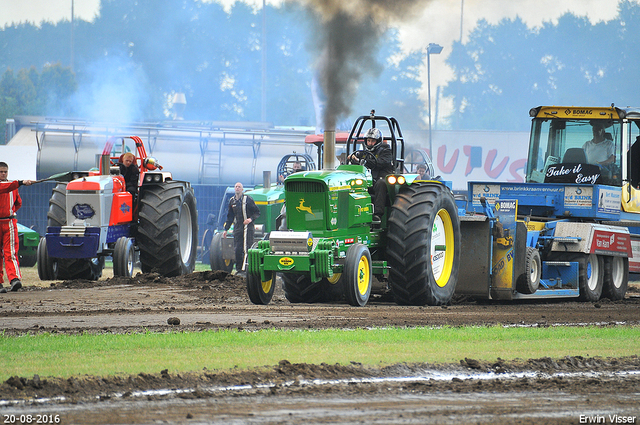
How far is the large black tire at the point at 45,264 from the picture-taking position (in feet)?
49.3

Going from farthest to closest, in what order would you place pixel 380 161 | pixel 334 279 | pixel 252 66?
pixel 252 66
pixel 380 161
pixel 334 279

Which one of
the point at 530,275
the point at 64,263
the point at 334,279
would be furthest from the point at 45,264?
the point at 530,275

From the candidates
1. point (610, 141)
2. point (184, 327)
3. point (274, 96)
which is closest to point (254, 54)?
point (274, 96)

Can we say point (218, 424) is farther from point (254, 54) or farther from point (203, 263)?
point (254, 54)

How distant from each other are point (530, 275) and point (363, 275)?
301 centimetres

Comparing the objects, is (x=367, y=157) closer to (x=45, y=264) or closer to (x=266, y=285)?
(x=266, y=285)

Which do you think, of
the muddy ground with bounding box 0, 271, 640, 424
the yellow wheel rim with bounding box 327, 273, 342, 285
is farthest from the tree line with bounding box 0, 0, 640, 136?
the muddy ground with bounding box 0, 271, 640, 424

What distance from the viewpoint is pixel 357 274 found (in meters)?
11.0

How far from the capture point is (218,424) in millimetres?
5297

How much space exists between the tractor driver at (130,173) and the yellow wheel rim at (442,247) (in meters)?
6.00

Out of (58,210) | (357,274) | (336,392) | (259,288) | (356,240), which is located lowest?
(336,392)

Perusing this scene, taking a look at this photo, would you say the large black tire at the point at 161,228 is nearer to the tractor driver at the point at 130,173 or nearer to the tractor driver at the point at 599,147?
the tractor driver at the point at 130,173

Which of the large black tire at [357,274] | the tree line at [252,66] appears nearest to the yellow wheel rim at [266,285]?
the large black tire at [357,274]

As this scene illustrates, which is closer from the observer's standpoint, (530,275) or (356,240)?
(356,240)
